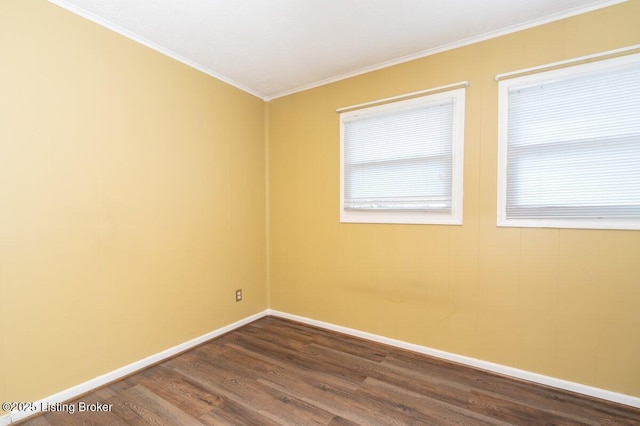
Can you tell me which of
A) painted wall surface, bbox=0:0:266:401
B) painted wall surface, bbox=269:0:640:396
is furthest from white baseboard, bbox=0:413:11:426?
painted wall surface, bbox=269:0:640:396

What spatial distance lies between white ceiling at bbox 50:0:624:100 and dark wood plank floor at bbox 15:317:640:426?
2646mm

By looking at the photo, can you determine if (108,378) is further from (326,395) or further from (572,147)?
(572,147)

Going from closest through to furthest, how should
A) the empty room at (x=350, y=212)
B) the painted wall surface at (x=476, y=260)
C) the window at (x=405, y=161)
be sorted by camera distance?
the empty room at (x=350, y=212)
the painted wall surface at (x=476, y=260)
the window at (x=405, y=161)

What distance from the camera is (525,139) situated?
2.12 metres

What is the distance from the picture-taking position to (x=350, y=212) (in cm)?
293

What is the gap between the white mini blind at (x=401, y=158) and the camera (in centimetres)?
245

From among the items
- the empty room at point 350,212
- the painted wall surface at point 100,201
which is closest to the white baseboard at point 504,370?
the empty room at point 350,212

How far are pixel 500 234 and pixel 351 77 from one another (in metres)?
2.00

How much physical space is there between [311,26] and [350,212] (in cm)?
165

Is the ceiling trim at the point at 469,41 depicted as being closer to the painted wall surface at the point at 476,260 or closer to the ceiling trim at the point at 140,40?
the painted wall surface at the point at 476,260

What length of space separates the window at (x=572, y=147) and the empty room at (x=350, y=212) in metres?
0.01

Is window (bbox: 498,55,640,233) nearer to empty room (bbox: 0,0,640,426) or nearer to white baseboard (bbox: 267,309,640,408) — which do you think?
empty room (bbox: 0,0,640,426)

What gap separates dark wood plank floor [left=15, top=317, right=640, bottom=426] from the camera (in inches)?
69.0

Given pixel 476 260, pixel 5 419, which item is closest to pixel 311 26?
pixel 476 260
